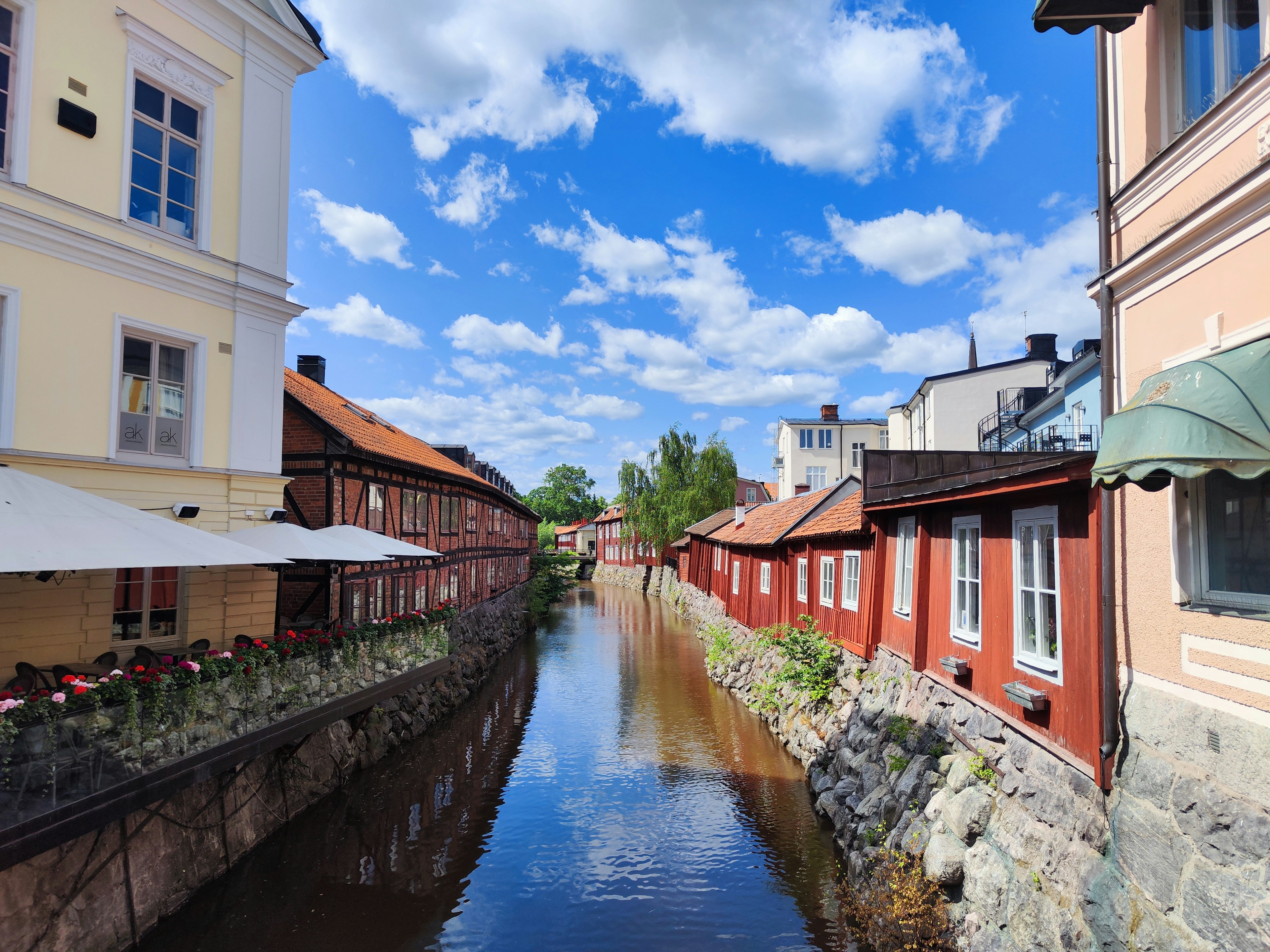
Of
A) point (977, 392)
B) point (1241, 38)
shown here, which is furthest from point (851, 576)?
point (977, 392)

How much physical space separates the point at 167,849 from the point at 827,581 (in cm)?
1188

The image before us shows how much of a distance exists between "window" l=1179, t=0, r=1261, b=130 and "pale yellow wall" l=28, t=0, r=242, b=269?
11.5 metres

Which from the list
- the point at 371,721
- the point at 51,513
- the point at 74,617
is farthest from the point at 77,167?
the point at 371,721

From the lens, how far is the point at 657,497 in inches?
1747

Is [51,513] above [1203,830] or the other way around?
above

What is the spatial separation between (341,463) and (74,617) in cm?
641

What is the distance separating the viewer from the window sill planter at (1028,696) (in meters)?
6.45

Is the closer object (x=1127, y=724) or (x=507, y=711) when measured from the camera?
(x=1127, y=724)

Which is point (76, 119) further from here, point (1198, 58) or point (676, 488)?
point (676, 488)

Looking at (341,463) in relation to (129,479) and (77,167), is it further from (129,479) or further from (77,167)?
(77,167)

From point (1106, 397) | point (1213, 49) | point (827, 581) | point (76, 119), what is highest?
point (76, 119)

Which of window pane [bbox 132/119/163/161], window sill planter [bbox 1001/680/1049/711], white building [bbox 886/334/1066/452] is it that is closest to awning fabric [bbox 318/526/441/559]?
window pane [bbox 132/119/163/161]

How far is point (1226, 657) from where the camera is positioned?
14.3 feet

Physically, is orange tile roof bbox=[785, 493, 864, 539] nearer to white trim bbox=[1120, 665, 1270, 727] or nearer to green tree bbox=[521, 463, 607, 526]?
white trim bbox=[1120, 665, 1270, 727]
